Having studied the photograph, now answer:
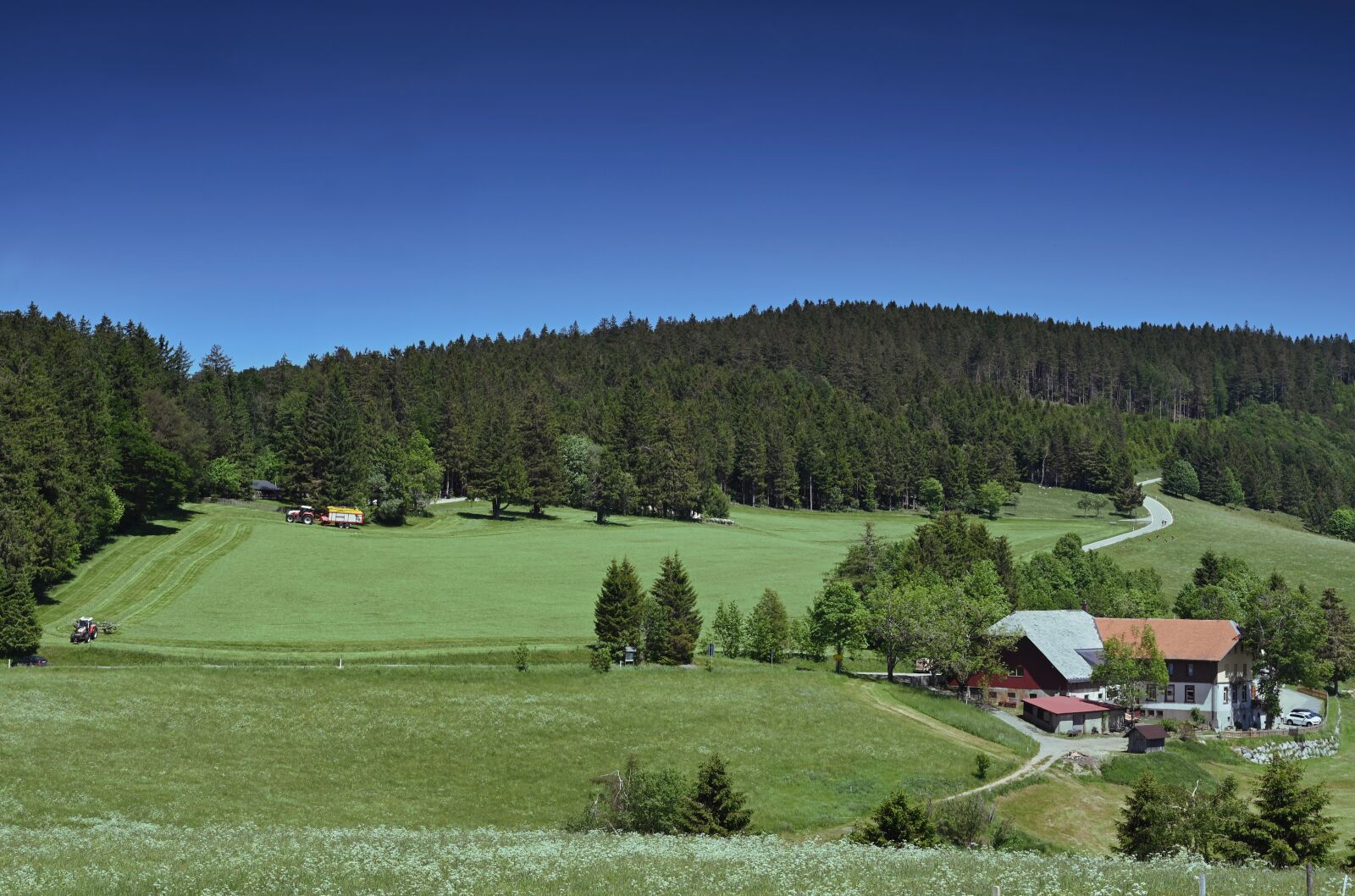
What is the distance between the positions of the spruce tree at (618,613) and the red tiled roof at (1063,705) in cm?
3131

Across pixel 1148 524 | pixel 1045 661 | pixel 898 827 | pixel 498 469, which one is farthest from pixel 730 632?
pixel 1148 524

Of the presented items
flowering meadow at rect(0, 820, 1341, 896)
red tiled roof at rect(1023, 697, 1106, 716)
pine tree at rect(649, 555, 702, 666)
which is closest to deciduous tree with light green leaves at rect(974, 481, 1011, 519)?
red tiled roof at rect(1023, 697, 1106, 716)

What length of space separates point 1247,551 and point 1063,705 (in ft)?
283

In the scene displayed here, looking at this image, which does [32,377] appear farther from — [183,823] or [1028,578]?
[1028,578]

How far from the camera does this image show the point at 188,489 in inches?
4990

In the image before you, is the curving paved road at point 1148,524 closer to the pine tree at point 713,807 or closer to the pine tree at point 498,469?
the pine tree at point 498,469

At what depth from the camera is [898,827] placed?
3503 cm

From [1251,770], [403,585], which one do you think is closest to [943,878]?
[1251,770]

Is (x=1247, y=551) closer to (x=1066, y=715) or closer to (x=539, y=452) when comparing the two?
(x=1066, y=715)

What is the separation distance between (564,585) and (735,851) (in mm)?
79047

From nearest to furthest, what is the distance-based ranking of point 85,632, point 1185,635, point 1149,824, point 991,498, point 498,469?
1. point 1149,824
2. point 85,632
3. point 1185,635
4. point 498,469
5. point 991,498

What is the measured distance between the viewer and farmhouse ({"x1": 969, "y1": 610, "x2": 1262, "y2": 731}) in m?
82.9

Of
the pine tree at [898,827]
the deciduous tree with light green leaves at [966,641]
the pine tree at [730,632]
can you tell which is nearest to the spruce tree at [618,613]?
the pine tree at [730,632]

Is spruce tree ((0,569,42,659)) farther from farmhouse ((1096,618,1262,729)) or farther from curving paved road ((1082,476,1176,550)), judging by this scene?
curving paved road ((1082,476,1176,550))
